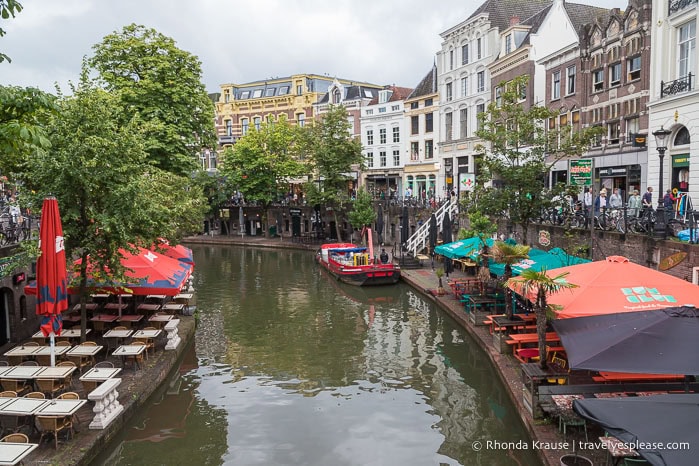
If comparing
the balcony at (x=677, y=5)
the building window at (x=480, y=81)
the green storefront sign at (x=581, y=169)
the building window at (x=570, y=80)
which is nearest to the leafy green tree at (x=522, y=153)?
the green storefront sign at (x=581, y=169)

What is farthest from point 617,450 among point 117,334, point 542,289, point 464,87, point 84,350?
point 464,87

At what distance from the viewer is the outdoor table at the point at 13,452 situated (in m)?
8.34

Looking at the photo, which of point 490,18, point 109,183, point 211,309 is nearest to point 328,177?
point 490,18

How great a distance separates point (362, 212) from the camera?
141 ft

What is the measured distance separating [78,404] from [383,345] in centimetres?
1043

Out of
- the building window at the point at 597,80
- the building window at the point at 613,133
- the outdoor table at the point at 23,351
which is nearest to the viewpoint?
the outdoor table at the point at 23,351

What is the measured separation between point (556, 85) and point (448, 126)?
15.1m

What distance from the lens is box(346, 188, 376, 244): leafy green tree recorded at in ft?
141

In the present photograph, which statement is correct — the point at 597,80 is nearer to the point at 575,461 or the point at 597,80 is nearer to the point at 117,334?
the point at 575,461

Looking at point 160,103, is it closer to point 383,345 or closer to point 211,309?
point 211,309

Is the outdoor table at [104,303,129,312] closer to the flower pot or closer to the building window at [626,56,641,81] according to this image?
the flower pot

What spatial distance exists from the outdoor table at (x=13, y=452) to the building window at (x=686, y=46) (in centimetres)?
2356

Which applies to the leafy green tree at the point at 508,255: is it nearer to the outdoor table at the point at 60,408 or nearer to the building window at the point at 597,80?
the outdoor table at the point at 60,408

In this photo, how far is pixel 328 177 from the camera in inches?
1778
